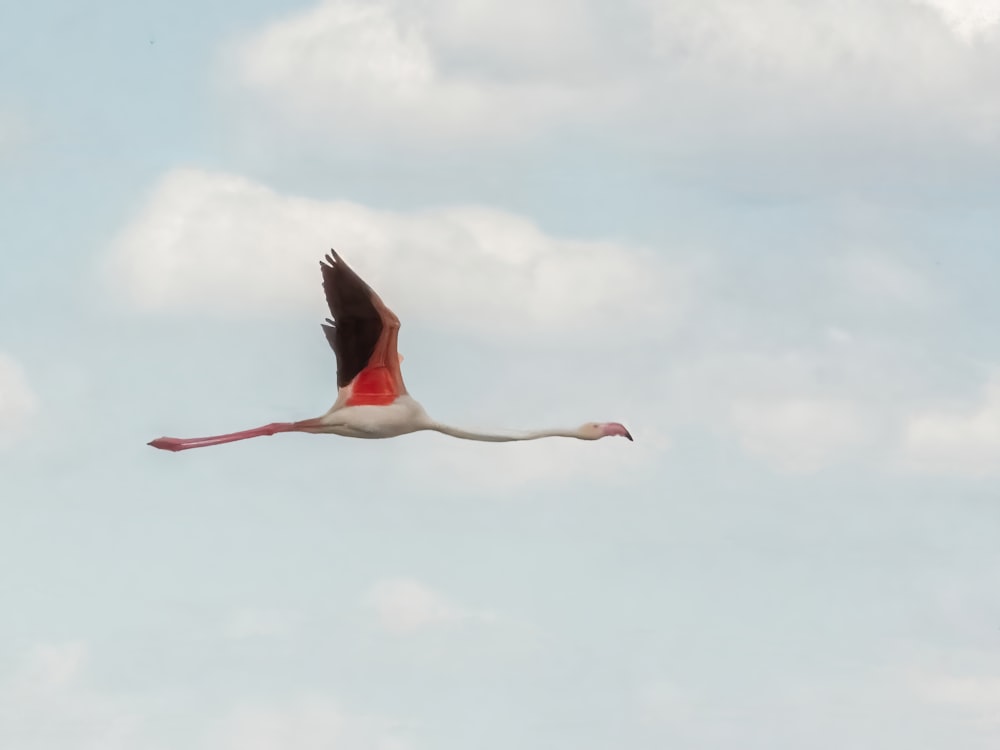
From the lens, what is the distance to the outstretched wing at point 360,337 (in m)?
50.5

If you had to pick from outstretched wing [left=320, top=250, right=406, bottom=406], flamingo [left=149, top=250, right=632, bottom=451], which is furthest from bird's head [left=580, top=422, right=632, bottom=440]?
outstretched wing [left=320, top=250, right=406, bottom=406]

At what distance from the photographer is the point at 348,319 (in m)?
51.4

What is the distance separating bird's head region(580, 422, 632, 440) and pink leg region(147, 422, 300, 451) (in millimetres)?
5194

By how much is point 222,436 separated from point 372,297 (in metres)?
4.48

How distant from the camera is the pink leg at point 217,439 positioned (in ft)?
173

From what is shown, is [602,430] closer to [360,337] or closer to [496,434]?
[496,434]

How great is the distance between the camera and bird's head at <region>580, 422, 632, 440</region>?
52.6 metres

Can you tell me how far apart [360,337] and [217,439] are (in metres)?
3.57

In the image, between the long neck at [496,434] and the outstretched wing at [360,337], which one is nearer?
the outstretched wing at [360,337]

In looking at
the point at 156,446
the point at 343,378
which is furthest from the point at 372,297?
the point at 156,446

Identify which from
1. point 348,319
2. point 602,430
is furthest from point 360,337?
point 602,430

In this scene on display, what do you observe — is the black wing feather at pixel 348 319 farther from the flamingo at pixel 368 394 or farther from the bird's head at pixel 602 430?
the bird's head at pixel 602 430

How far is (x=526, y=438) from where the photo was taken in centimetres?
5288

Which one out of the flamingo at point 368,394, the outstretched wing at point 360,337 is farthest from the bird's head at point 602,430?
the outstretched wing at point 360,337
